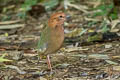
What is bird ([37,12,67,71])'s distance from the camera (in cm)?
508

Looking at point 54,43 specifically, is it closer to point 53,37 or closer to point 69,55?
point 53,37

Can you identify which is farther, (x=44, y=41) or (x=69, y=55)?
(x=69, y=55)

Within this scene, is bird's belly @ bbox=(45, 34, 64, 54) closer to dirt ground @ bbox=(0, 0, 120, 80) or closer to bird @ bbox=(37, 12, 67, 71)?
bird @ bbox=(37, 12, 67, 71)

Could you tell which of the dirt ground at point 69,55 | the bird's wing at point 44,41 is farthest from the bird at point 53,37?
the dirt ground at point 69,55

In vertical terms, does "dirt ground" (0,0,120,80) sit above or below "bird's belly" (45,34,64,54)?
below

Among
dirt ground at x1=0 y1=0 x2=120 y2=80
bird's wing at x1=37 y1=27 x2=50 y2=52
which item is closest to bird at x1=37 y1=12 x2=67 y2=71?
bird's wing at x1=37 y1=27 x2=50 y2=52

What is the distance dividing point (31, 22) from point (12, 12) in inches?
39.2

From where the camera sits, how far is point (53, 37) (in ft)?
16.8

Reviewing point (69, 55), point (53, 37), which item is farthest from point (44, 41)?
point (69, 55)

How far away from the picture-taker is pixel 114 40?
20.3 feet

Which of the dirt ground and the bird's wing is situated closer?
the dirt ground

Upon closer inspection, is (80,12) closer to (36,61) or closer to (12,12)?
(12,12)

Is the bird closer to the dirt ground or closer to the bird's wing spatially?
the bird's wing

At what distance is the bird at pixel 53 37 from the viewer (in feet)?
16.7
